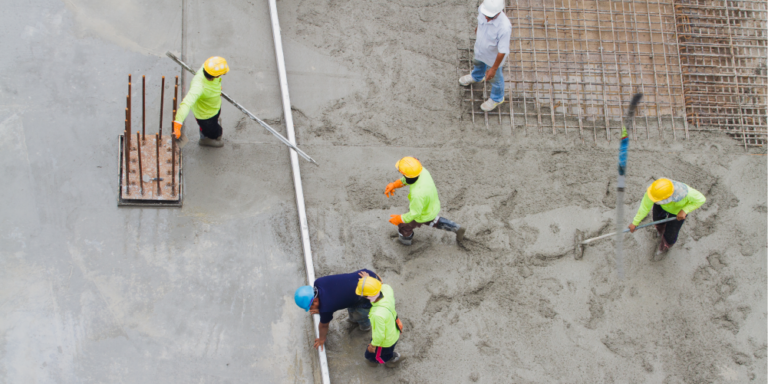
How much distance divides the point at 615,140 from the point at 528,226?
1770 millimetres

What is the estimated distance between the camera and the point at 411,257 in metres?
6.22

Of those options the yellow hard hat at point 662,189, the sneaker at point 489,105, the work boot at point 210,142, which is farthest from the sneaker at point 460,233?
the work boot at point 210,142

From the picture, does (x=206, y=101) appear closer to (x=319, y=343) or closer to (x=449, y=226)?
(x=319, y=343)

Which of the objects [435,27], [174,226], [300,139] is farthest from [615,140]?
[174,226]

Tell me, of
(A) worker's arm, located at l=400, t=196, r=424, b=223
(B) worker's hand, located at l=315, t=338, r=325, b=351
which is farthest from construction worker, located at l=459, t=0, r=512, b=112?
(B) worker's hand, located at l=315, t=338, r=325, b=351

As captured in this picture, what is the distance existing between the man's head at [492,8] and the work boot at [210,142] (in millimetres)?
3296

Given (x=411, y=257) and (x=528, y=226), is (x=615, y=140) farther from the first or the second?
(x=411, y=257)

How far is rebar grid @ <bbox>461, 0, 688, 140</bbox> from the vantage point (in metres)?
7.25

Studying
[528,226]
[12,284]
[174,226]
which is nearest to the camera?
[12,284]

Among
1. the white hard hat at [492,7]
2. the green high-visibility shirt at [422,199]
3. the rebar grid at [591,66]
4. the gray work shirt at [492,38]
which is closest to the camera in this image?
the green high-visibility shirt at [422,199]

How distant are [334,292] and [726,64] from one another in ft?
20.9

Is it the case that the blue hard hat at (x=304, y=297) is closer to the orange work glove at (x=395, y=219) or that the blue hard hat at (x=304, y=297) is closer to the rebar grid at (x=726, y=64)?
the orange work glove at (x=395, y=219)

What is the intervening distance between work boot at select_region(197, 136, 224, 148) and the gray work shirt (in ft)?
10.5

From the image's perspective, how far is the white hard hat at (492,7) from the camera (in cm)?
610
